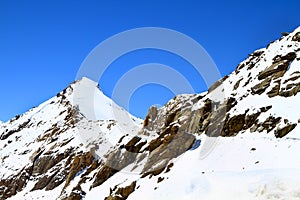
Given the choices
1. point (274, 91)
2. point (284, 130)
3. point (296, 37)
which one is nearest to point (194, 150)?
point (284, 130)

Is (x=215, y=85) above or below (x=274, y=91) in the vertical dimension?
above

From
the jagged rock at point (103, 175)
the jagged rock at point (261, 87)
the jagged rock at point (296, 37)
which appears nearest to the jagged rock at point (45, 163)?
the jagged rock at point (103, 175)

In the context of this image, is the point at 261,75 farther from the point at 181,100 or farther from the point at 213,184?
the point at 213,184

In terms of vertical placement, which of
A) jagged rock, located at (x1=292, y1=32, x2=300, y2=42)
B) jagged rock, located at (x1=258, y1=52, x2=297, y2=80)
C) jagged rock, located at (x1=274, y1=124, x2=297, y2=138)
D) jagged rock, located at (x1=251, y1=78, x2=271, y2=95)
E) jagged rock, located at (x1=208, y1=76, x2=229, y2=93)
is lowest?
jagged rock, located at (x1=274, y1=124, x2=297, y2=138)

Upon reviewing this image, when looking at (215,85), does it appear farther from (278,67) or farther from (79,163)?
(79,163)

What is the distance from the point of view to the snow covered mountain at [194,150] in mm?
18172

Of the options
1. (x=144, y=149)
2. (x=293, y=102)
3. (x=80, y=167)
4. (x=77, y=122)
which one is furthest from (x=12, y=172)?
(x=293, y=102)

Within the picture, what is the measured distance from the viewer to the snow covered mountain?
1817cm

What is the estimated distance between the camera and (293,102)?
1185 inches

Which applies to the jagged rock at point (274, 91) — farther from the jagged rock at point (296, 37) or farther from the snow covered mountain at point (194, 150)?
the jagged rock at point (296, 37)

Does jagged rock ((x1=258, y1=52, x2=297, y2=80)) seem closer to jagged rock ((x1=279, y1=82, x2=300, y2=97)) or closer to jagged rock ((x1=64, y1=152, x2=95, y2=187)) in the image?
jagged rock ((x1=279, y1=82, x2=300, y2=97))

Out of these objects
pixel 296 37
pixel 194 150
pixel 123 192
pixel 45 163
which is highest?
pixel 296 37

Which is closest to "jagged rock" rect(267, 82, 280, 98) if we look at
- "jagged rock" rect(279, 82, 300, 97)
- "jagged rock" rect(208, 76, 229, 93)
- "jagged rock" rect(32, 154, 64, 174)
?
"jagged rock" rect(279, 82, 300, 97)

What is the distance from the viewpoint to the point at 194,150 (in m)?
34.9
